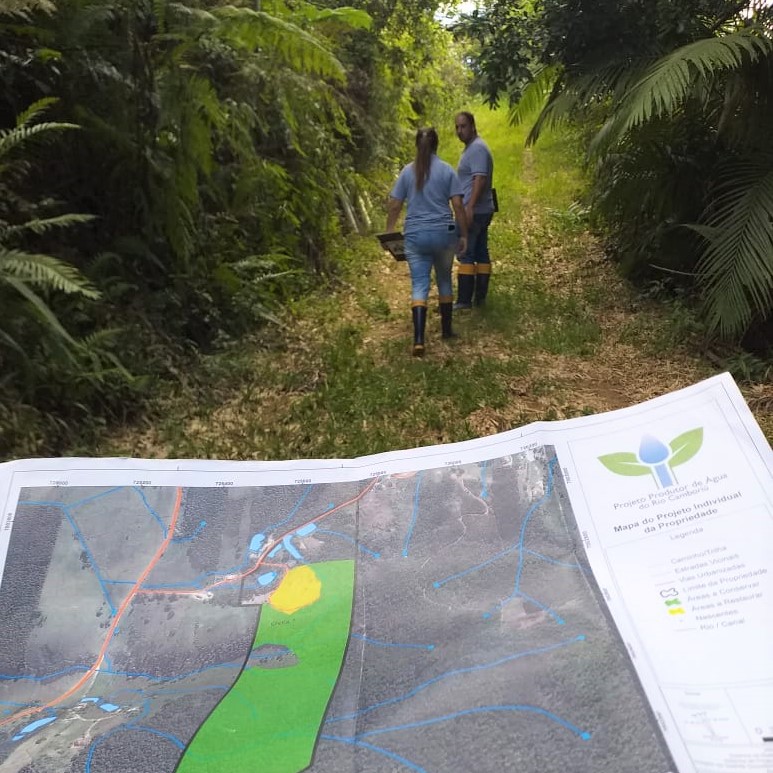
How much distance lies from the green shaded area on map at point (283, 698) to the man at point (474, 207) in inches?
167

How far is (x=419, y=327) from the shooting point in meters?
4.52

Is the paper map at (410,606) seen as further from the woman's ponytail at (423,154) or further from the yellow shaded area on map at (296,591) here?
the woman's ponytail at (423,154)

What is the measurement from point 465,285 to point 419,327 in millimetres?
1310

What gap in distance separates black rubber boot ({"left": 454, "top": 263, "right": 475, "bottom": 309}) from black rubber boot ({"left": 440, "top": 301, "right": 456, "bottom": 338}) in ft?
2.50

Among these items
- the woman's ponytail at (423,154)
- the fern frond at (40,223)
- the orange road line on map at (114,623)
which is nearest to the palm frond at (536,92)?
the woman's ponytail at (423,154)

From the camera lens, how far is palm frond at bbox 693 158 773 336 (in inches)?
149

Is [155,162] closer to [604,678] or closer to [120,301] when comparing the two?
[120,301]

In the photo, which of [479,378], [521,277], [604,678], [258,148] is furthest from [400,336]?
[604,678]

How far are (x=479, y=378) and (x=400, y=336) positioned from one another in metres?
1.29

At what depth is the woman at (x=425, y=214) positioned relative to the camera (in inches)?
175

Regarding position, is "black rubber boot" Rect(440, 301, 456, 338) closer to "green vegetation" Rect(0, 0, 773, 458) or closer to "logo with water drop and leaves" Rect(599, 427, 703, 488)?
"green vegetation" Rect(0, 0, 773, 458)

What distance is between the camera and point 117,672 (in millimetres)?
1180

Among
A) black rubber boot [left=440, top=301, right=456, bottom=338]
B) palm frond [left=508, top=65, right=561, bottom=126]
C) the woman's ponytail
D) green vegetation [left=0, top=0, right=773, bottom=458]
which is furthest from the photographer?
palm frond [left=508, top=65, right=561, bottom=126]

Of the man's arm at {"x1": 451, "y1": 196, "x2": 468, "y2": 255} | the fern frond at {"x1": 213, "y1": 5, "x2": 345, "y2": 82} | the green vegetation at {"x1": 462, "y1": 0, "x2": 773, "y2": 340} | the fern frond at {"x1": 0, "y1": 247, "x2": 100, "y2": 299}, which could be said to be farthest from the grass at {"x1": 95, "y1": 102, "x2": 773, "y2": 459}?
the fern frond at {"x1": 213, "y1": 5, "x2": 345, "y2": 82}
